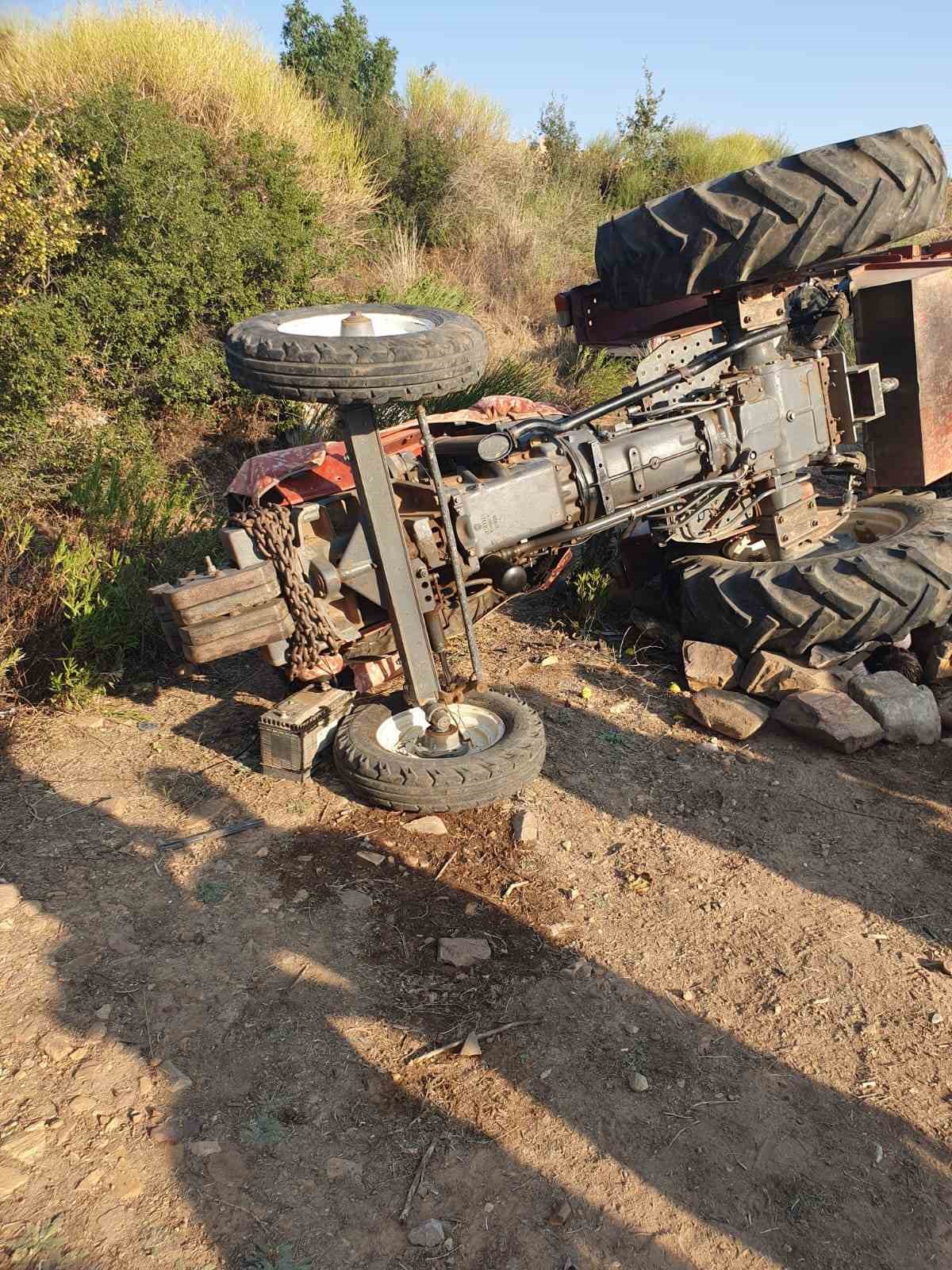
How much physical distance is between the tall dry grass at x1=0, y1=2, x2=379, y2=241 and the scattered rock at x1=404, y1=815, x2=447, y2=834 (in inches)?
276

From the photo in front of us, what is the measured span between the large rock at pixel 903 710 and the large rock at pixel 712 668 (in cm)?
58

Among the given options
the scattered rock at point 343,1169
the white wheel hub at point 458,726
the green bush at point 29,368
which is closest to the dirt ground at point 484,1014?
the scattered rock at point 343,1169

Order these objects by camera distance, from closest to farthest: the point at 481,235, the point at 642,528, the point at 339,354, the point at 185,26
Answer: the point at 339,354
the point at 642,528
the point at 185,26
the point at 481,235

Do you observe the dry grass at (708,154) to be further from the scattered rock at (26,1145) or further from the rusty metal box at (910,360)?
the scattered rock at (26,1145)

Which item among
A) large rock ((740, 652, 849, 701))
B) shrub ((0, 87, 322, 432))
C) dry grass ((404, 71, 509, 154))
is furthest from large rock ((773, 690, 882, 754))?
dry grass ((404, 71, 509, 154))

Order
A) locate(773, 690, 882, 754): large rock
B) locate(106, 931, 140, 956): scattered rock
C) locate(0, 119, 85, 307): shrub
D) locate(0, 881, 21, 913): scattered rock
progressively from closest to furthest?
locate(106, 931, 140, 956): scattered rock
locate(0, 881, 21, 913): scattered rock
locate(773, 690, 882, 754): large rock
locate(0, 119, 85, 307): shrub

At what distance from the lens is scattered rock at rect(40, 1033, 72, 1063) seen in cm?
245

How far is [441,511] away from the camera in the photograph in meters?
3.62

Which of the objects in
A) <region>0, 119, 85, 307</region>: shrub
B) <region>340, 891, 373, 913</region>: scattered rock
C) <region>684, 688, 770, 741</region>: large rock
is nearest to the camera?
<region>340, 891, 373, 913</region>: scattered rock

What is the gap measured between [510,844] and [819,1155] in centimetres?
145

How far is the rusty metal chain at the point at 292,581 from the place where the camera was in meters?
3.52

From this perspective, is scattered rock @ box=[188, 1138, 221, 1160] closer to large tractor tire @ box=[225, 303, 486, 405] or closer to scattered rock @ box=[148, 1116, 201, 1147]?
scattered rock @ box=[148, 1116, 201, 1147]

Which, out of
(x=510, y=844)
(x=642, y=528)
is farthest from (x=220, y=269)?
(x=510, y=844)

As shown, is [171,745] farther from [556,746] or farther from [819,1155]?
[819,1155]
